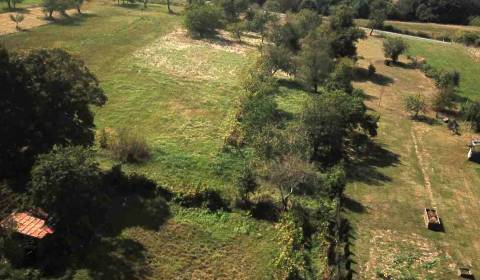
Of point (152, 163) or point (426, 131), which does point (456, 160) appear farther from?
point (152, 163)

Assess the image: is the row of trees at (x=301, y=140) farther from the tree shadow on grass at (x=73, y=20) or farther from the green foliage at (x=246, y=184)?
the tree shadow on grass at (x=73, y=20)

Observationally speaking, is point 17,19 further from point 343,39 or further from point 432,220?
point 432,220

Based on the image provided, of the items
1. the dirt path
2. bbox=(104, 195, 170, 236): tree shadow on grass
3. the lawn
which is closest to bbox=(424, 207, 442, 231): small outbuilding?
bbox=(104, 195, 170, 236): tree shadow on grass

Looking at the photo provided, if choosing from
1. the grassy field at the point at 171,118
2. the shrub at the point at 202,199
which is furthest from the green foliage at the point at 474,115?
the shrub at the point at 202,199

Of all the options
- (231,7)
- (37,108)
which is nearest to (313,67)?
(37,108)

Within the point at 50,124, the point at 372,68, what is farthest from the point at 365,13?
the point at 50,124

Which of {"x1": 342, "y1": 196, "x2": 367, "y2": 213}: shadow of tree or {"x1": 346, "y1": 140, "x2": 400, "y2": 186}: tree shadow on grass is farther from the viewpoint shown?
{"x1": 346, "y1": 140, "x2": 400, "y2": 186}: tree shadow on grass

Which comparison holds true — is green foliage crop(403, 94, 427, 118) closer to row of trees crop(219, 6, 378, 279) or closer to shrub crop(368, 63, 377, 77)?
row of trees crop(219, 6, 378, 279)
